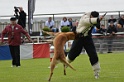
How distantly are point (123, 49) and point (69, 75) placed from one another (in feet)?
46.0

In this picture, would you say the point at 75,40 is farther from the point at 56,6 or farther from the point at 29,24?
the point at 56,6

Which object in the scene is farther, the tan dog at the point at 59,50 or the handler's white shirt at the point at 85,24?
the handler's white shirt at the point at 85,24

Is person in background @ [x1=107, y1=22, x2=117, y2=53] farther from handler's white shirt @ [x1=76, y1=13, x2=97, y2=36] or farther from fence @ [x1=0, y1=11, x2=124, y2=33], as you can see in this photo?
handler's white shirt @ [x1=76, y1=13, x2=97, y2=36]

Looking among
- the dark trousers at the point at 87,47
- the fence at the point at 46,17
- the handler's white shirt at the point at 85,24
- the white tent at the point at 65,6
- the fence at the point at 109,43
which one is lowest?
the fence at the point at 109,43

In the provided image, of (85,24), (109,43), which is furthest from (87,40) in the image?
(109,43)

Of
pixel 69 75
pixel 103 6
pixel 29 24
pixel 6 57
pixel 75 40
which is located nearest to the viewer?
pixel 75 40

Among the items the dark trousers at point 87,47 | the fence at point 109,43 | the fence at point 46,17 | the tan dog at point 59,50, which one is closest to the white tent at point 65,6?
the fence at point 46,17

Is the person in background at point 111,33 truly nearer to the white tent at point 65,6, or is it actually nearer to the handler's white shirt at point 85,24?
the white tent at point 65,6

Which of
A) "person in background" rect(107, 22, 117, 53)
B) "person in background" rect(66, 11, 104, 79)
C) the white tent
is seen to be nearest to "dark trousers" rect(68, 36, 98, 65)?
"person in background" rect(66, 11, 104, 79)

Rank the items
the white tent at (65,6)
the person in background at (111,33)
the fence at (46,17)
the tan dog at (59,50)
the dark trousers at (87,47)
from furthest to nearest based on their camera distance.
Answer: the white tent at (65,6), the fence at (46,17), the person in background at (111,33), the dark trousers at (87,47), the tan dog at (59,50)

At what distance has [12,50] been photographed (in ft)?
64.6

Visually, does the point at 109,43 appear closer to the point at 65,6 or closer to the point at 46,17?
the point at 46,17

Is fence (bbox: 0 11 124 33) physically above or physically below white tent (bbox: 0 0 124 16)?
below

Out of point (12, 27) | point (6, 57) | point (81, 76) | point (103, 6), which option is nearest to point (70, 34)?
point (81, 76)
